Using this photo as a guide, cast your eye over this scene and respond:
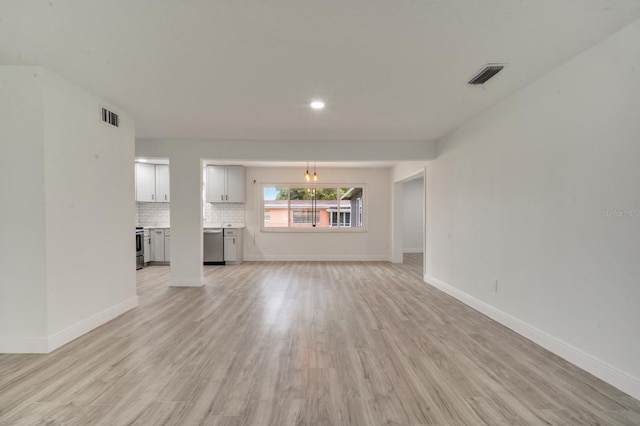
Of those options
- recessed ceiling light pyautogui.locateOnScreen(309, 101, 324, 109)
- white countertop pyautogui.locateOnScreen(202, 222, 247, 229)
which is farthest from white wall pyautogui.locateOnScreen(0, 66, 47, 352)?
white countertop pyautogui.locateOnScreen(202, 222, 247, 229)

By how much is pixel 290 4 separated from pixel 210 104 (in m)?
1.88

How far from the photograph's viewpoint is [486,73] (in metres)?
2.48

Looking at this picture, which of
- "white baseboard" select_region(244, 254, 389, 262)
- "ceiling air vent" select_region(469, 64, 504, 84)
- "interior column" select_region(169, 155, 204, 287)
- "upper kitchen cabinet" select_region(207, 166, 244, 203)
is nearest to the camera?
"ceiling air vent" select_region(469, 64, 504, 84)

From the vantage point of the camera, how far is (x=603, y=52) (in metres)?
2.03

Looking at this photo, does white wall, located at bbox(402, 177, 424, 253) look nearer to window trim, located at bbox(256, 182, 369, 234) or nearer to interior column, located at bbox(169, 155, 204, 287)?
window trim, located at bbox(256, 182, 369, 234)

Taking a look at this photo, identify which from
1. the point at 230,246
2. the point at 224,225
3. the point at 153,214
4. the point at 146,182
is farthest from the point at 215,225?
the point at 146,182

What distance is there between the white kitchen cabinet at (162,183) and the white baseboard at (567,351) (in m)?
6.86

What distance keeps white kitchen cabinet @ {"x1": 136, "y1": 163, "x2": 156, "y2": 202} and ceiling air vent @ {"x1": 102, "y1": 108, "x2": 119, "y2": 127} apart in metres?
3.82

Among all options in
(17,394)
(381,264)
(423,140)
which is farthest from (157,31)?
(381,264)

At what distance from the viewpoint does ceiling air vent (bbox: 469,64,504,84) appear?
7.76 ft

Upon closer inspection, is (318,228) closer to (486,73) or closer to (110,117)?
(110,117)

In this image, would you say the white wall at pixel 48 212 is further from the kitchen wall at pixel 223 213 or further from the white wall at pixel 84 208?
the kitchen wall at pixel 223 213

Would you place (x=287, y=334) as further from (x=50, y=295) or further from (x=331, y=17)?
(x=331, y=17)

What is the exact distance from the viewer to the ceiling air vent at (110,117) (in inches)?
124
